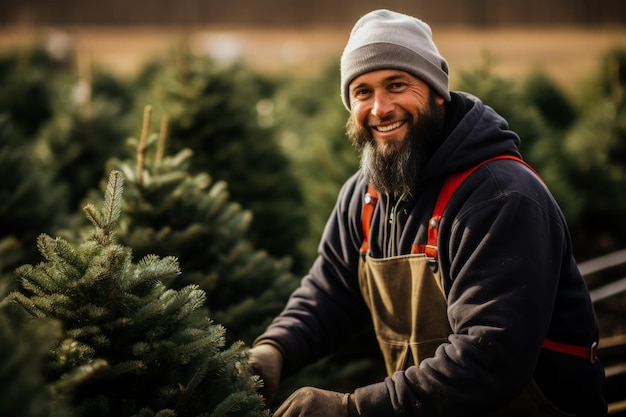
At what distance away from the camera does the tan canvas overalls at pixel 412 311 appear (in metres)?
2.39

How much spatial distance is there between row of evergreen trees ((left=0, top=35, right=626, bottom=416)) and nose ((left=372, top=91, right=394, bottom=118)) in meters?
1.07

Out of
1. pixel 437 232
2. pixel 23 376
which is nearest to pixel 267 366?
pixel 437 232

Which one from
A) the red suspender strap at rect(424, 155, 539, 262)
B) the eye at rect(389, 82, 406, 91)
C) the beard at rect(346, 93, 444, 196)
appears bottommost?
the red suspender strap at rect(424, 155, 539, 262)

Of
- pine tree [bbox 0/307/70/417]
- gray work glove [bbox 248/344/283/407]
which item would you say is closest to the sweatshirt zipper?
gray work glove [bbox 248/344/283/407]

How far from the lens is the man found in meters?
2.13

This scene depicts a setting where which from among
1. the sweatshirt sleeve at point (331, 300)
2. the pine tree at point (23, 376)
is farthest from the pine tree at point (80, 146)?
the pine tree at point (23, 376)

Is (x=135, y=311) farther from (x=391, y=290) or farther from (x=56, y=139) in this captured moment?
(x=56, y=139)

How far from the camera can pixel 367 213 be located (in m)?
2.82

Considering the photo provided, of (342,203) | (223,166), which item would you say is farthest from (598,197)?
(342,203)

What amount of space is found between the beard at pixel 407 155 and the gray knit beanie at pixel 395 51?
117mm

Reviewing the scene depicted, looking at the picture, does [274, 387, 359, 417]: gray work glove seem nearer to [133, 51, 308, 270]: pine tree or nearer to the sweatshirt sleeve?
the sweatshirt sleeve

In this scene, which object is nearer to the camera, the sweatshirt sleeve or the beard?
the beard

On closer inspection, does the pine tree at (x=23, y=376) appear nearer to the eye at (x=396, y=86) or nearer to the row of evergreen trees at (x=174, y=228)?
the row of evergreen trees at (x=174, y=228)

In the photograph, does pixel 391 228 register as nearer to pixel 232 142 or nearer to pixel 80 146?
pixel 232 142
